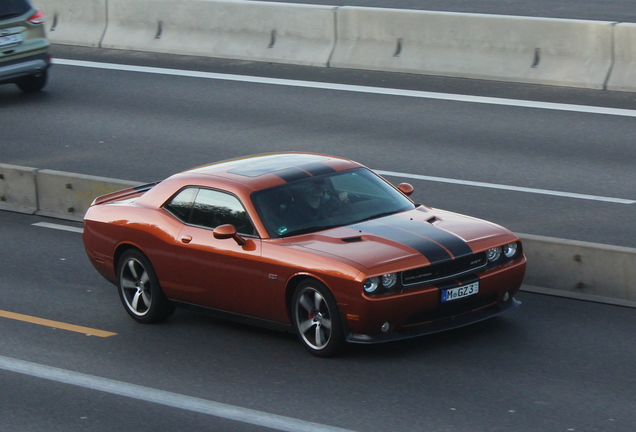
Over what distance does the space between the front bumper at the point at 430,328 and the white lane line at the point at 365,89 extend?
8.72 m

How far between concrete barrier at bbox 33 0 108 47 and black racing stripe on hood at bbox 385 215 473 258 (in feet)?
52.0

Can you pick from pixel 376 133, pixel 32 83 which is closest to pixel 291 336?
pixel 376 133

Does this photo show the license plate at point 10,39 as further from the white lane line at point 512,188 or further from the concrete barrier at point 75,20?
the white lane line at point 512,188

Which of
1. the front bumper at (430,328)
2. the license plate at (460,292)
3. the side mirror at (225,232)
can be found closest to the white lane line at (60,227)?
the side mirror at (225,232)

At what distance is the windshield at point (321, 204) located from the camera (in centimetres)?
888

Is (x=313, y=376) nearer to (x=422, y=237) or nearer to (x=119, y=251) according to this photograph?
(x=422, y=237)

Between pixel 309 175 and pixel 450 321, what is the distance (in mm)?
1778

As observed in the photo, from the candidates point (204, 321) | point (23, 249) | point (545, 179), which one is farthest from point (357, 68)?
point (204, 321)

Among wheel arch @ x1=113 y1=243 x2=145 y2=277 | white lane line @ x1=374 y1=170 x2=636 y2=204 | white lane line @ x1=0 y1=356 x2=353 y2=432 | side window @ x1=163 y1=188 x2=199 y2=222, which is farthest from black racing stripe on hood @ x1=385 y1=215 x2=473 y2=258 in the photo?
white lane line @ x1=374 y1=170 x2=636 y2=204

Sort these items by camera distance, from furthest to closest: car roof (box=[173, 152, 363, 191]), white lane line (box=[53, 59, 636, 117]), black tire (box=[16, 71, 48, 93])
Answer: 1. black tire (box=[16, 71, 48, 93])
2. white lane line (box=[53, 59, 636, 117])
3. car roof (box=[173, 152, 363, 191])

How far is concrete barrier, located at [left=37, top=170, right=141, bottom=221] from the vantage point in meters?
13.1

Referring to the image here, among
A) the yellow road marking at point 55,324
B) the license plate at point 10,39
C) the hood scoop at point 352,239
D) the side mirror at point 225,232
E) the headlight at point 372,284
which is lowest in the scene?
the yellow road marking at point 55,324

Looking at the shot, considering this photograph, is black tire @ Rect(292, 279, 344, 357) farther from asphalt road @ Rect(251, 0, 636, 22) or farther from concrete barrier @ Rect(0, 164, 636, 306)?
asphalt road @ Rect(251, 0, 636, 22)

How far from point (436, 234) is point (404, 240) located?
301 mm
